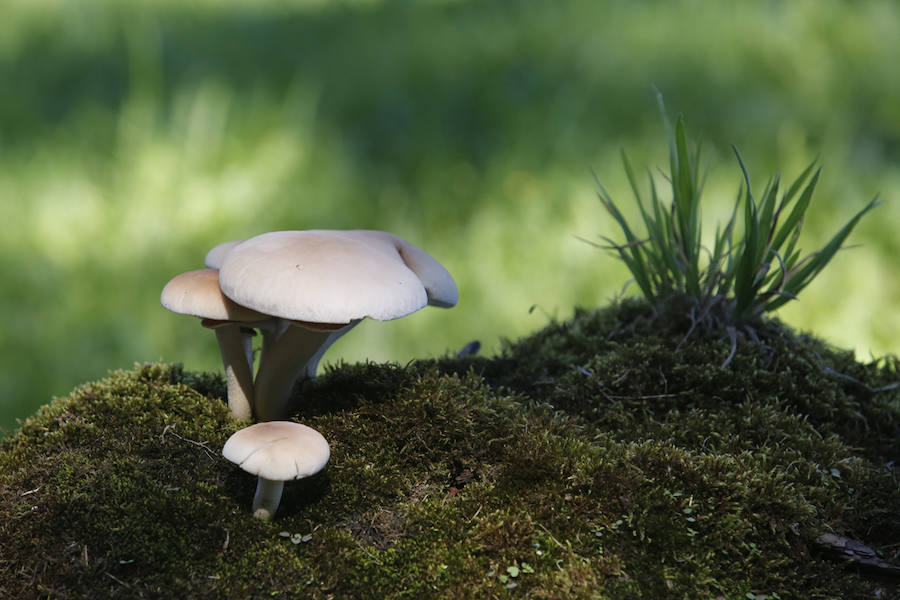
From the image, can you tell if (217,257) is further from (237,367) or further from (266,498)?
(266,498)

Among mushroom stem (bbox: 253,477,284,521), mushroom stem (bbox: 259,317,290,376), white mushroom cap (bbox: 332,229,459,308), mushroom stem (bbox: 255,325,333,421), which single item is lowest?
mushroom stem (bbox: 253,477,284,521)

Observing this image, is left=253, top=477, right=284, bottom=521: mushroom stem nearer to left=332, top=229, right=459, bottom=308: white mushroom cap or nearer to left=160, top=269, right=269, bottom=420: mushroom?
left=160, top=269, right=269, bottom=420: mushroom

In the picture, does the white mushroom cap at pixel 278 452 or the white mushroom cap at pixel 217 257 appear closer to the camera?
the white mushroom cap at pixel 278 452

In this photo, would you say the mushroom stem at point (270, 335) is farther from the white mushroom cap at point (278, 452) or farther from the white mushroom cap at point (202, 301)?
the white mushroom cap at point (278, 452)

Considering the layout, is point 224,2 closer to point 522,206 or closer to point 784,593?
point 522,206

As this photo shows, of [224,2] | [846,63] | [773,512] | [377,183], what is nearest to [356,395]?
[773,512]

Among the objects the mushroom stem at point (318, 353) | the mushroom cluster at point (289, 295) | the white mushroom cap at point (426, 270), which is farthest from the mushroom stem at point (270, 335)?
the white mushroom cap at point (426, 270)

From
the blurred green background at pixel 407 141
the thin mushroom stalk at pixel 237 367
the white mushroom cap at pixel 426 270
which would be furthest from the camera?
the blurred green background at pixel 407 141

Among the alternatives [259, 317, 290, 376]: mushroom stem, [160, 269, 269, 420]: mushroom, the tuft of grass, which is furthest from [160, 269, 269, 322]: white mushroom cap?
the tuft of grass
